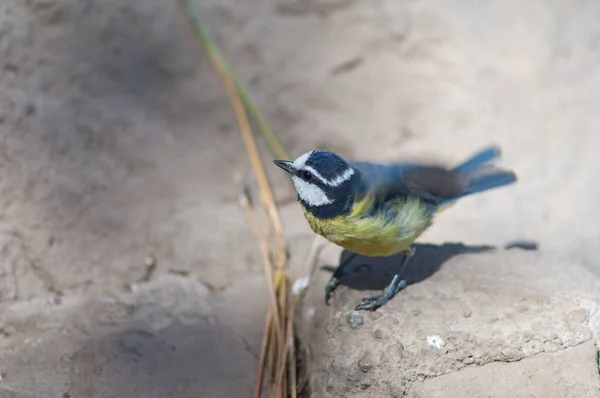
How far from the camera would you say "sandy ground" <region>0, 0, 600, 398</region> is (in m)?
2.76

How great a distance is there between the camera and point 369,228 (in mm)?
2830

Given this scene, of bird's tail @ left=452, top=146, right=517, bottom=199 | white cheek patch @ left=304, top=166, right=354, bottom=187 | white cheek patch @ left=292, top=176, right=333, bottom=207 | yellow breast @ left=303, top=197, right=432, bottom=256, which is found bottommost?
bird's tail @ left=452, top=146, right=517, bottom=199

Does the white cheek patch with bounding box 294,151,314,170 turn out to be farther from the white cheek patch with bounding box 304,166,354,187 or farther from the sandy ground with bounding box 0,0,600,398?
the sandy ground with bounding box 0,0,600,398

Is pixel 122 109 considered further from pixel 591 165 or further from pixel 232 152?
pixel 591 165

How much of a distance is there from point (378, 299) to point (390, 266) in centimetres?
43

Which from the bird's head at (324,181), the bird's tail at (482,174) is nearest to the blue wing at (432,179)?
the bird's tail at (482,174)

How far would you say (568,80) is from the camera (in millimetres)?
4691

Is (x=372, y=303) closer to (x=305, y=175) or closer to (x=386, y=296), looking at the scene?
(x=386, y=296)

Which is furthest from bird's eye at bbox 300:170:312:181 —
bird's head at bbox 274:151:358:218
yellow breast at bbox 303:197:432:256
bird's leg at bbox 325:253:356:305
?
bird's leg at bbox 325:253:356:305

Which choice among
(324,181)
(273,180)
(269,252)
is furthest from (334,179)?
(273,180)

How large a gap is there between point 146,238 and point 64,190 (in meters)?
0.54

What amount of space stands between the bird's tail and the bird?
1.08 ft

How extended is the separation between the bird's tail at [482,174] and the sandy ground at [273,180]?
0.36 metres

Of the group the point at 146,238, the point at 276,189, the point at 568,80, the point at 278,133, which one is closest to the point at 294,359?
the point at 146,238
